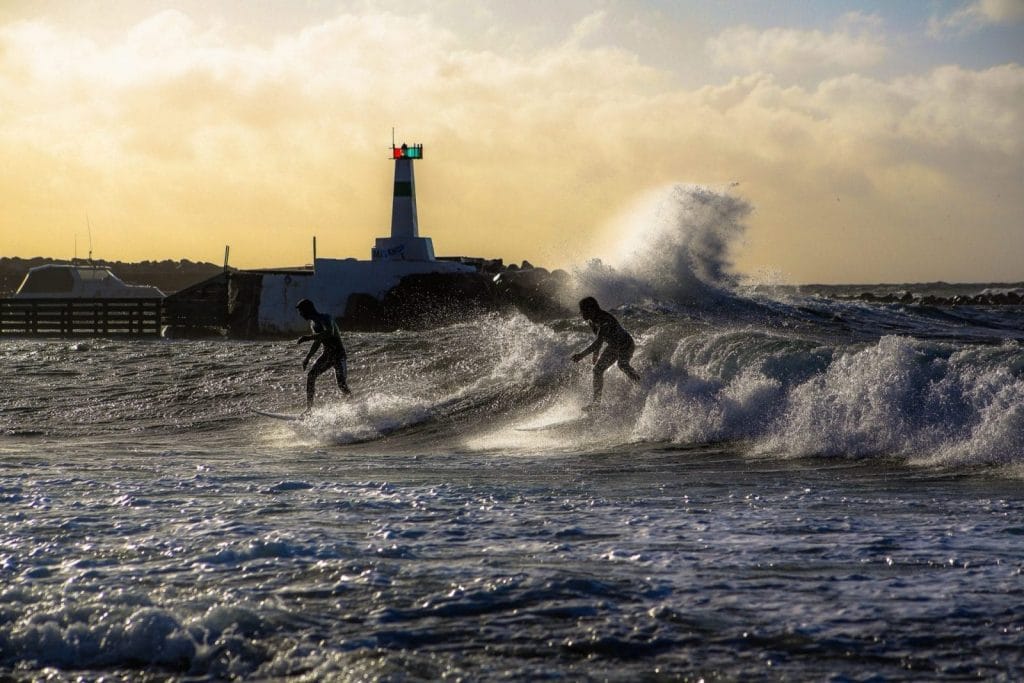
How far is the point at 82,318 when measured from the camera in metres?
39.5

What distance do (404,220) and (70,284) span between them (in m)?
13.3

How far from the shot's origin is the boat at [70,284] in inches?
1678

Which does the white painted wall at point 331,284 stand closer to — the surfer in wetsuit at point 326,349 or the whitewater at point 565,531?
the whitewater at point 565,531

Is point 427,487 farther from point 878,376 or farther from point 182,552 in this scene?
point 878,376

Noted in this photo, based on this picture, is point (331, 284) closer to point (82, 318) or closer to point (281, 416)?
point (82, 318)

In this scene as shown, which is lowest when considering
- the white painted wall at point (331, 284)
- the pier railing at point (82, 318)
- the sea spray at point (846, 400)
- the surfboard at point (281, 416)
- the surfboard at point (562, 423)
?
the surfboard at point (281, 416)

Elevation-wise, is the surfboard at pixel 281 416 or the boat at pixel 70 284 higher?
the boat at pixel 70 284

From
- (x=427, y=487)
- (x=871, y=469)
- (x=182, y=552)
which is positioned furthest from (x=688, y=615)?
(x=871, y=469)

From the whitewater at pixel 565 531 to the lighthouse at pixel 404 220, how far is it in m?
22.6

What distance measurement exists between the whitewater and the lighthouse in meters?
22.6

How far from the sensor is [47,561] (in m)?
6.05

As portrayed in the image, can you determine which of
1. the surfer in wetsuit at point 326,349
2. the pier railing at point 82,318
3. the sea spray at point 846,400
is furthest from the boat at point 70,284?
the sea spray at point 846,400

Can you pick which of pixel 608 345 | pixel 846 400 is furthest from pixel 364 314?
pixel 846 400

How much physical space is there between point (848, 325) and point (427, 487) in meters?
28.2
